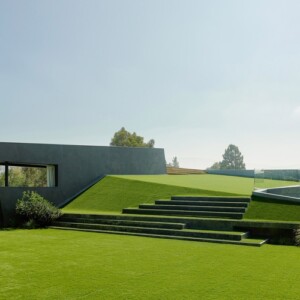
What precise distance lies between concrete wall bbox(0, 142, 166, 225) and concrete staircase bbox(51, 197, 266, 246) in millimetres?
3773

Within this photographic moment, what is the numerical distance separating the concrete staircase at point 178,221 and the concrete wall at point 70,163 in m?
3.77

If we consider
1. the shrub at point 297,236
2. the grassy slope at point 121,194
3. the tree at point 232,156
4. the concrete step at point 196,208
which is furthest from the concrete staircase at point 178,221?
the tree at point 232,156

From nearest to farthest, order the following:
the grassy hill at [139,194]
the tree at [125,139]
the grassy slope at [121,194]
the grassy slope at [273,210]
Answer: the grassy slope at [273,210]
the grassy hill at [139,194]
the grassy slope at [121,194]
the tree at [125,139]

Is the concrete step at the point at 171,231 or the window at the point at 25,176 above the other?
the window at the point at 25,176

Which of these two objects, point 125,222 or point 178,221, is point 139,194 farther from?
point 178,221

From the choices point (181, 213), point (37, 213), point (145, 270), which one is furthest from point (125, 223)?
point (145, 270)

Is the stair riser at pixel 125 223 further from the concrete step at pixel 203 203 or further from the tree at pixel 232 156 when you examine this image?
the tree at pixel 232 156

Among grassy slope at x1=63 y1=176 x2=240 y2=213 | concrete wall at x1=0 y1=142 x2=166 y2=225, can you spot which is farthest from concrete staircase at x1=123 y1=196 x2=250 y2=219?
concrete wall at x1=0 y1=142 x2=166 y2=225

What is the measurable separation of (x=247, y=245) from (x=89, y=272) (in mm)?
4759

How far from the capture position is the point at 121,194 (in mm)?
17531

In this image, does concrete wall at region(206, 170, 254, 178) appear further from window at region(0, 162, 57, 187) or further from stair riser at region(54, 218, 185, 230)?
stair riser at region(54, 218, 185, 230)

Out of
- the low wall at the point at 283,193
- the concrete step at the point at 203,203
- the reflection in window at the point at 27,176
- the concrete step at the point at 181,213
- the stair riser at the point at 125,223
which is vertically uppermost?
the reflection in window at the point at 27,176

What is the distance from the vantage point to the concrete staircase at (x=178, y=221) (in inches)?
419

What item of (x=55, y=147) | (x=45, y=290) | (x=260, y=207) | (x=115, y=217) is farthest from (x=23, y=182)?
(x=45, y=290)
